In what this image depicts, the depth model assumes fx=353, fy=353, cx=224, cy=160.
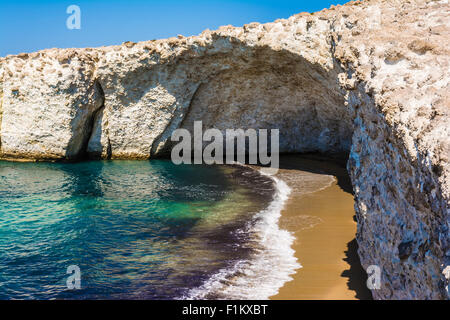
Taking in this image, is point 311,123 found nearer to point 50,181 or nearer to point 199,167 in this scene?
point 199,167

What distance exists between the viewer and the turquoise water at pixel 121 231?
8.09 metres

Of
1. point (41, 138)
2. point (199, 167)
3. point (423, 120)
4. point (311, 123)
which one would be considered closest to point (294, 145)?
point (311, 123)

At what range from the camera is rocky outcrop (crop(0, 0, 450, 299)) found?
4.92 metres

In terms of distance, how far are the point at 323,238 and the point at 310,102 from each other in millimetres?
14959

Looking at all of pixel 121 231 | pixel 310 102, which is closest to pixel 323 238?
pixel 121 231

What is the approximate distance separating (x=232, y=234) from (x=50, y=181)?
12846mm

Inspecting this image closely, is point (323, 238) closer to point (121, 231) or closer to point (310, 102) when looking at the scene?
point (121, 231)

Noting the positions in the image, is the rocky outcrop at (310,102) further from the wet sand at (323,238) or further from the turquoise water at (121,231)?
the turquoise water at (121,231)

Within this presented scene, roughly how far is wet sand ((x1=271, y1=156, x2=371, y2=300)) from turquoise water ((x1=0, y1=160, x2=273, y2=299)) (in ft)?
5.21

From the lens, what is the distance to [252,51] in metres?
20.5

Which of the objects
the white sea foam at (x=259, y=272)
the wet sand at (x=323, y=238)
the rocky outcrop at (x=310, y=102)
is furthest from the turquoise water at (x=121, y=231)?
the rocky outcrop at (x=310, y=102)

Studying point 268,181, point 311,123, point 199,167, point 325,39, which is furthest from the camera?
point 311,123

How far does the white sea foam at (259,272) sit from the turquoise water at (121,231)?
363mm

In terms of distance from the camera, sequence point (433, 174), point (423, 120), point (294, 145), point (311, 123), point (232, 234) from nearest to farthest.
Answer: point (433, 174) → point (423, 120) → point (232, 234) → point (311, 123) → point (294, 145)
